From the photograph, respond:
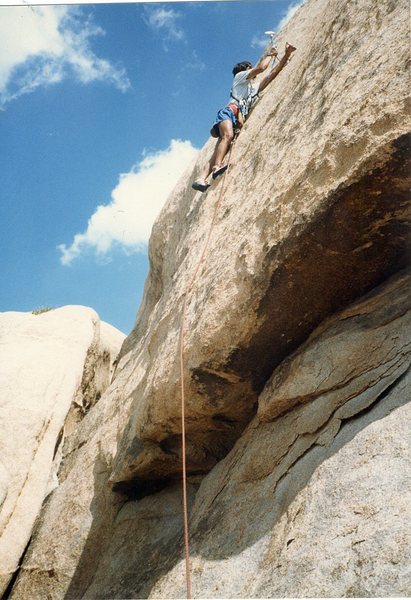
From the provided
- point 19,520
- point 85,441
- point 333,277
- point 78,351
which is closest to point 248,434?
point 333,277

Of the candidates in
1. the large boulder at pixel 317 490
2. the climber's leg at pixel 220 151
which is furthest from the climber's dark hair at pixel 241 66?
the large boulder at pixel 317 490

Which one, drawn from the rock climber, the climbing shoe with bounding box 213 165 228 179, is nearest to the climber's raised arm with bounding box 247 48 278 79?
the rock climber

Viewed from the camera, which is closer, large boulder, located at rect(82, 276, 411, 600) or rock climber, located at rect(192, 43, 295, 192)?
large boulder, located at rect(82, 276, 411, 600)

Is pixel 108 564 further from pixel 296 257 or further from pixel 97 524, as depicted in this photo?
pixel 296 257

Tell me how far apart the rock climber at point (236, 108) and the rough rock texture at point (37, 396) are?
4900mm

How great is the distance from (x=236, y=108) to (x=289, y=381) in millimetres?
4834

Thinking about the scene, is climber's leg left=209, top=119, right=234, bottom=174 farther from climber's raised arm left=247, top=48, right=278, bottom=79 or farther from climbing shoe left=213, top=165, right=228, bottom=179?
climber's raised arm left=247, top=48, right=278, bottom=79

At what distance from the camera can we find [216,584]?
12.3 feet

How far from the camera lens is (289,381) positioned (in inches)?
177

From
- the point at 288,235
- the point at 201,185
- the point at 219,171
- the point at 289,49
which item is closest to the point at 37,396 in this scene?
the point at 201,185

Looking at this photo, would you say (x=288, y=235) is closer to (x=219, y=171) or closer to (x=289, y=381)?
(x=289, y=381)

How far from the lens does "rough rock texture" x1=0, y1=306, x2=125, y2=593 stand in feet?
24.3

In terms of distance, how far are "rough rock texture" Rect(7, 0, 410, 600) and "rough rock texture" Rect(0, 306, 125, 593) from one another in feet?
2.60

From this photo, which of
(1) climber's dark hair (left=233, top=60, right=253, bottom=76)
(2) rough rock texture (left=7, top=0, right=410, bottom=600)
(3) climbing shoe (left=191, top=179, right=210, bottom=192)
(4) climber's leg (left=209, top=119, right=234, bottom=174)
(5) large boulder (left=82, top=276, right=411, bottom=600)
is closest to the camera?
(5) large boulder (left=82, top=276, right=411, bottom=600)
